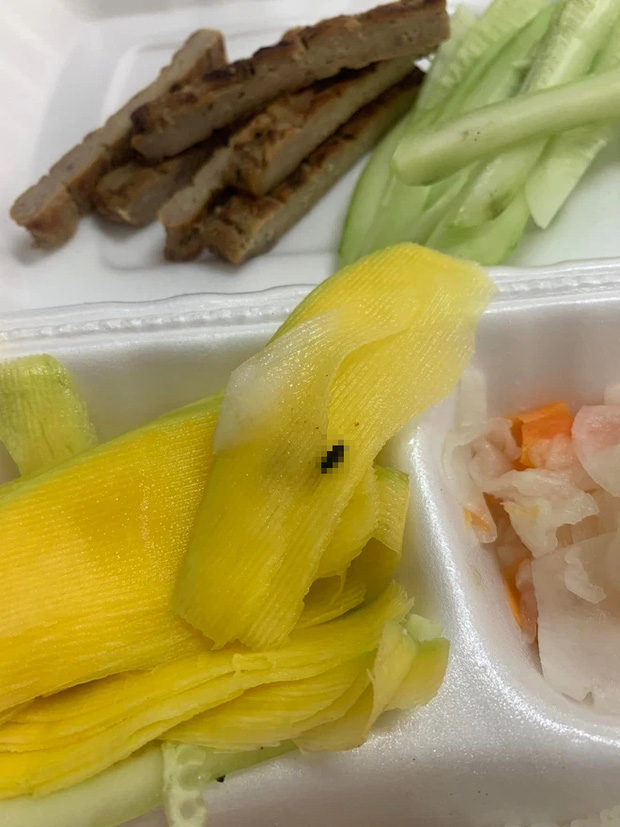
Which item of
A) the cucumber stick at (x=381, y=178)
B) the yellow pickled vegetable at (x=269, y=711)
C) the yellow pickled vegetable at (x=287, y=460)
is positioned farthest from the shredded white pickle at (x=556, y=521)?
the cucumber stick at (x=381, y=178)

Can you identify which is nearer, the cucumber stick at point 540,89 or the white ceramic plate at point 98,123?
the cucumber stick at point 540,89

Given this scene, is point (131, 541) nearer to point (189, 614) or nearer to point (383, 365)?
point (189, 614)

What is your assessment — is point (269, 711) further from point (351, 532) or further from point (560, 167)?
point (560, 167)

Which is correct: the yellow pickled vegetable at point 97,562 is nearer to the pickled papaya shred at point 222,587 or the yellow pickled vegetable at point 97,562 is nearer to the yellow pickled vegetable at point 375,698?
the pickled papaya shred at point 222,587

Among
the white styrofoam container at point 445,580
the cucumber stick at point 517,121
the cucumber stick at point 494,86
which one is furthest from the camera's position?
the cucumber stick at point 494,86

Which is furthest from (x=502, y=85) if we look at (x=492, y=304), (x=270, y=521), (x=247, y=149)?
(x=270, y=521)

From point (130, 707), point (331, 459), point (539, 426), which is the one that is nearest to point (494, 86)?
point (539, 426)

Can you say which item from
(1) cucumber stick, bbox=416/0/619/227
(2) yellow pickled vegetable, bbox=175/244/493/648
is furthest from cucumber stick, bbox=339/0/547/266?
(2) yellow pickled vegetable, bbox=175/244/493/648
